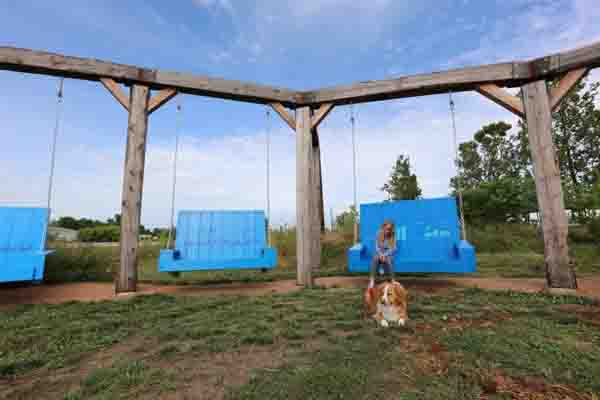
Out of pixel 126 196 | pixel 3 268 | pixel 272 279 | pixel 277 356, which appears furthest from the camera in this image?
pixel 272 279

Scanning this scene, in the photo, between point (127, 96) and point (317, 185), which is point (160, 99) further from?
point (317, 185)

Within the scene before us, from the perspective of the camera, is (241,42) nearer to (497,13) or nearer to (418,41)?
(418,41)

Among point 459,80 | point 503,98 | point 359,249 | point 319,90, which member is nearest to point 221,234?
point 359,249

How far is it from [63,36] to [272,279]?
5.05 metres

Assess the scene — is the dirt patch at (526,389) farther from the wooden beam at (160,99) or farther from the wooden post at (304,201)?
the wooden beam at (160,99)

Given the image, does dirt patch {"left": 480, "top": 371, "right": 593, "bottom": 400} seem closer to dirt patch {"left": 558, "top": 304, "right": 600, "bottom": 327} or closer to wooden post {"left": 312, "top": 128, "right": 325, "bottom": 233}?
dirt patch {"left": 558, "top": 304, "right": 600, "bottom": 327}

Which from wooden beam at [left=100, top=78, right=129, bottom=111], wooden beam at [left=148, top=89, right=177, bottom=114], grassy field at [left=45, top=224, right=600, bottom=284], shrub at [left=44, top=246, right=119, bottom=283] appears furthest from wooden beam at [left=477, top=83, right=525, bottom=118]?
shrub at [left=44, top=246, right=119, bottom=283]

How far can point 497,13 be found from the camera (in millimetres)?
4309

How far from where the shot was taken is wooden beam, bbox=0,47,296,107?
2807mm

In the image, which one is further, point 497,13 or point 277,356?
point 497,13

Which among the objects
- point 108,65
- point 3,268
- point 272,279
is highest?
point 108,65

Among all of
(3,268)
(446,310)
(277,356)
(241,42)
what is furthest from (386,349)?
(241,42)

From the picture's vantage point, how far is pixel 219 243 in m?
3.40

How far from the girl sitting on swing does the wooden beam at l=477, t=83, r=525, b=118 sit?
6.37 feet
